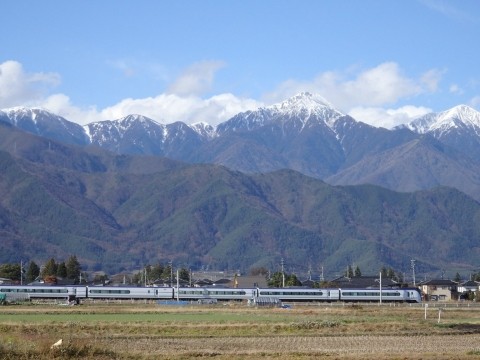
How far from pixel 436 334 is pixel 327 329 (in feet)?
21.1

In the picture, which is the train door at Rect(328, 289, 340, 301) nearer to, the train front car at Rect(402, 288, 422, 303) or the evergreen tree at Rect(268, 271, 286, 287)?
the train front car at Rect(402, 288, 422, 303)

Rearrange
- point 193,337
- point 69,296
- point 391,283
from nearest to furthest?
point 193,337 → point 69,296 → point 391,283

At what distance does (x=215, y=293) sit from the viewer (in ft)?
373

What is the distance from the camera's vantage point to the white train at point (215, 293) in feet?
364

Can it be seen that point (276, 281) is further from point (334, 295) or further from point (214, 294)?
point (214, 294)

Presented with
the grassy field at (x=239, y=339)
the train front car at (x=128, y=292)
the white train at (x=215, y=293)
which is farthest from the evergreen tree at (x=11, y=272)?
the grassy field at (x=239, y=339)

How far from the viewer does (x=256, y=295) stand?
112312 mm

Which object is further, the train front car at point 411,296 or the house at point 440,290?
the house at point 440,290

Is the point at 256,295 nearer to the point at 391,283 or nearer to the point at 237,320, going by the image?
the point at 391,283

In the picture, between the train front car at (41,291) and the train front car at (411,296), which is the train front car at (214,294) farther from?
the train front car at (411,296)

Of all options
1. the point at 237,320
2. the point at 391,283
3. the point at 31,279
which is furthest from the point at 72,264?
the point at 237,320

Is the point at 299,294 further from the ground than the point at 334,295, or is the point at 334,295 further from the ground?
the point at 299,294

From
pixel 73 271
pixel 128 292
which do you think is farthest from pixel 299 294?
pixel 73 271

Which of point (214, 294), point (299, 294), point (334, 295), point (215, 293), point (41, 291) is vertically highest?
point (41, 291)
